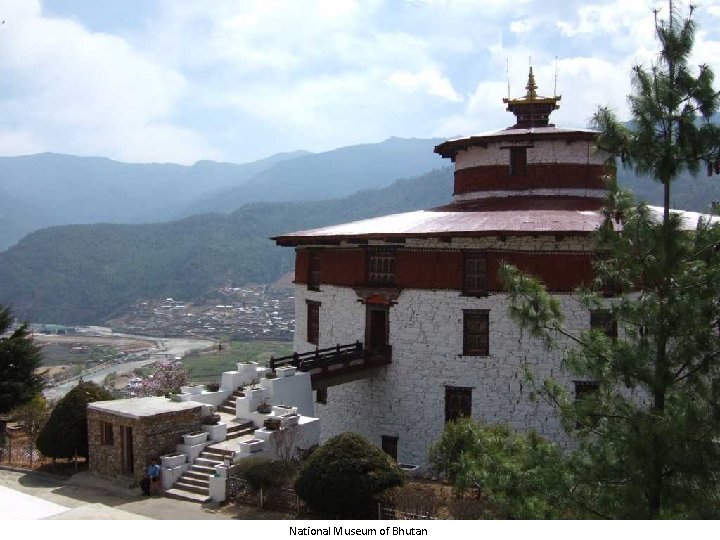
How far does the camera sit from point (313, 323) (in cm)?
2641

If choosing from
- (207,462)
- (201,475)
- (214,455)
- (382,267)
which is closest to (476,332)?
(382,267)

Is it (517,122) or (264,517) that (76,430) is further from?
(517,122)

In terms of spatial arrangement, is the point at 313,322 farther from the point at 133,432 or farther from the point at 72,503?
the point at 72,503

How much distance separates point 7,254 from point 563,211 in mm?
193426

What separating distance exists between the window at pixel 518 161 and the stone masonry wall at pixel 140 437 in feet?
47.2

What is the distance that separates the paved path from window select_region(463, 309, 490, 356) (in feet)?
30.4

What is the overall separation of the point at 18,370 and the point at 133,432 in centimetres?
876

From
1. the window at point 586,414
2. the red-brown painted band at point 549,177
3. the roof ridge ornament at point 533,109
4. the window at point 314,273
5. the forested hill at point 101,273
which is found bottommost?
the forested hill at point 101,273

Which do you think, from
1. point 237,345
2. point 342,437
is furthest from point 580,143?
point 237,345

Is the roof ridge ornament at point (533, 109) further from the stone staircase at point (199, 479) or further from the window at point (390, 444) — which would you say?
the stone staircase at point (199, 479)

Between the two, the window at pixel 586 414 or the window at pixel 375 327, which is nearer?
the window at pixel 586 414

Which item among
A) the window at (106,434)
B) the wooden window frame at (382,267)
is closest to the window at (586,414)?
the window at (106,434)

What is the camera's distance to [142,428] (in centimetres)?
1747

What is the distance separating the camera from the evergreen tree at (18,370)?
77.6ft
